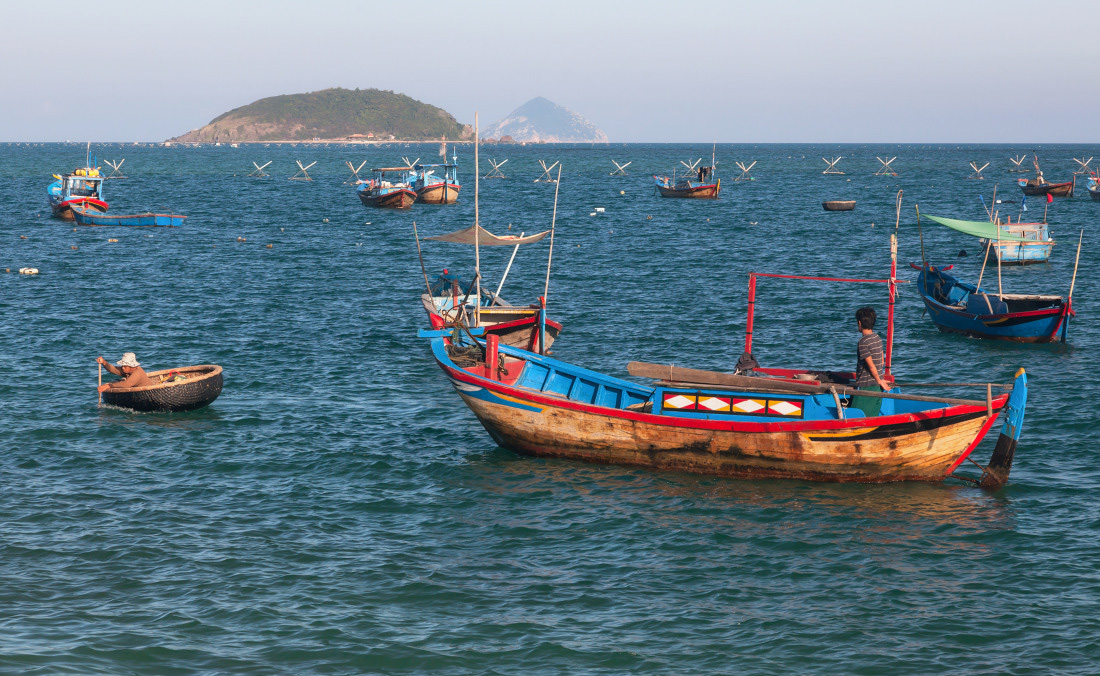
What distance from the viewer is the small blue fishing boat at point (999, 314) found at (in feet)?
101

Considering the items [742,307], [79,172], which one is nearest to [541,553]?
[742,307]

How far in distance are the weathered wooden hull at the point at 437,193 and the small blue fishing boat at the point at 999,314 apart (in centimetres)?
6215

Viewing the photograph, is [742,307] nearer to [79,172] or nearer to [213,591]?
[213,591]

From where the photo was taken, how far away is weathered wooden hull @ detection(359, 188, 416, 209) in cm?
8481

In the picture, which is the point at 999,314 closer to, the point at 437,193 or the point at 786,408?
the point at 786,408

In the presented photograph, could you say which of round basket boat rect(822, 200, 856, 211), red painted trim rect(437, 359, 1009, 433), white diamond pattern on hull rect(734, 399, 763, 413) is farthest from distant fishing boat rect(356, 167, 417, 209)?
white diamond pattern on hull rect(734, 399, 763, 413)

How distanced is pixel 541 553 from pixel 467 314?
45.2 feet

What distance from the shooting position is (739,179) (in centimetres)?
14562

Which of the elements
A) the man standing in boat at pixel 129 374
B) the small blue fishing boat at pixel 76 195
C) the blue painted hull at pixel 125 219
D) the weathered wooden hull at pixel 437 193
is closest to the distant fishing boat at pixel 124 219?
the blue painted hull at pixel 125 219

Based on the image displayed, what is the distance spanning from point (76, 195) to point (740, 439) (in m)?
68.2

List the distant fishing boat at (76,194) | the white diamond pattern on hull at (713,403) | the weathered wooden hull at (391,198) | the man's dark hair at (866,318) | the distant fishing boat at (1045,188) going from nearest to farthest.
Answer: the man's dark hair at (866,318), the white diamond pattern on hull at (713,403), the distant fishing boat at (76,194), the weathered wooden hull at (391,198), the distant fishing boat at (1045,188)

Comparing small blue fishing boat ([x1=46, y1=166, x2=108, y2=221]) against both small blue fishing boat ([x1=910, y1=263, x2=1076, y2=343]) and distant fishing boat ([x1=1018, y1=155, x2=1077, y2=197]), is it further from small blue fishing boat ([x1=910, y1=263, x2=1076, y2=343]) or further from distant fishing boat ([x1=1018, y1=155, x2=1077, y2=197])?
distant fishing boat ([x1=1018, y1=155, x2=1077, y2=197])

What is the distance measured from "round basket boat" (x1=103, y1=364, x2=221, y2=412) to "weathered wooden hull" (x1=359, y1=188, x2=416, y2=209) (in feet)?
206

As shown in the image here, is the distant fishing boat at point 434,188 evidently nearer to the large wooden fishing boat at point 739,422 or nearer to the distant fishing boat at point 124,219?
the distant fishing boat at point 124,219
